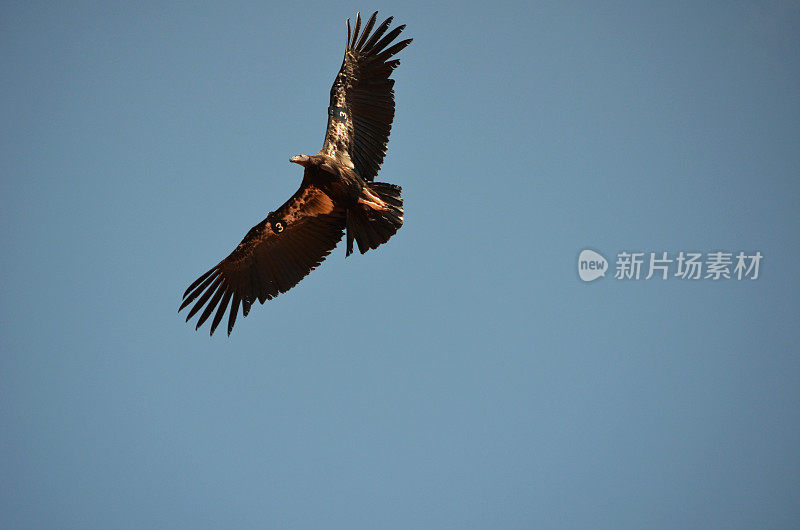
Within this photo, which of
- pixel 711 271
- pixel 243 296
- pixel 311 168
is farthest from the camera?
pixel 711 271

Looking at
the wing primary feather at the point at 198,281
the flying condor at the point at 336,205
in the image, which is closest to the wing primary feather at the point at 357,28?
the flying condor at the point at 336,205

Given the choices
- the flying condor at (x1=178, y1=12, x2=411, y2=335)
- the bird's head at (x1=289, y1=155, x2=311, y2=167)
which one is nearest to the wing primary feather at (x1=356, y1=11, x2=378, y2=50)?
the flying condor at (x1=178, y1=12, x2=411, y2=335)

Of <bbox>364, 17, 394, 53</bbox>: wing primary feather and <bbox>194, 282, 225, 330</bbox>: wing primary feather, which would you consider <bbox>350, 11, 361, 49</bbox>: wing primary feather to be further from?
<bbox>194, 282, 225, 330</bbox>: wing primary feather

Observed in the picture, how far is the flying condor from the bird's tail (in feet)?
0.04

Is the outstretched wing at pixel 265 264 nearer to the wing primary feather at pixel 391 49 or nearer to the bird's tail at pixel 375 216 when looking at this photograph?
the bird's tail at pixel 375 216

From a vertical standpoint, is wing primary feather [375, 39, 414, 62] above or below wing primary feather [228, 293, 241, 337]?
above

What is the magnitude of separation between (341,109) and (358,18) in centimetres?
127

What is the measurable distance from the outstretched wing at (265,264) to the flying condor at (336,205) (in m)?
0.01

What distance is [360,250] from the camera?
16406mm

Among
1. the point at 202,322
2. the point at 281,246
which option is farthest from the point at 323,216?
the point at 202,322

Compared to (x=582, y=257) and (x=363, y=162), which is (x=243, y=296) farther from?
(x=582, y=257)

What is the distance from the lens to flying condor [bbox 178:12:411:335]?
1612cm

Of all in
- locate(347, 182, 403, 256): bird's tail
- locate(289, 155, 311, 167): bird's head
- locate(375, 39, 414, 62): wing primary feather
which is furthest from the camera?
locate(375, 39, 414, 62): wing primary feather

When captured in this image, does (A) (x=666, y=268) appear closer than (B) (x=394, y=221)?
No
